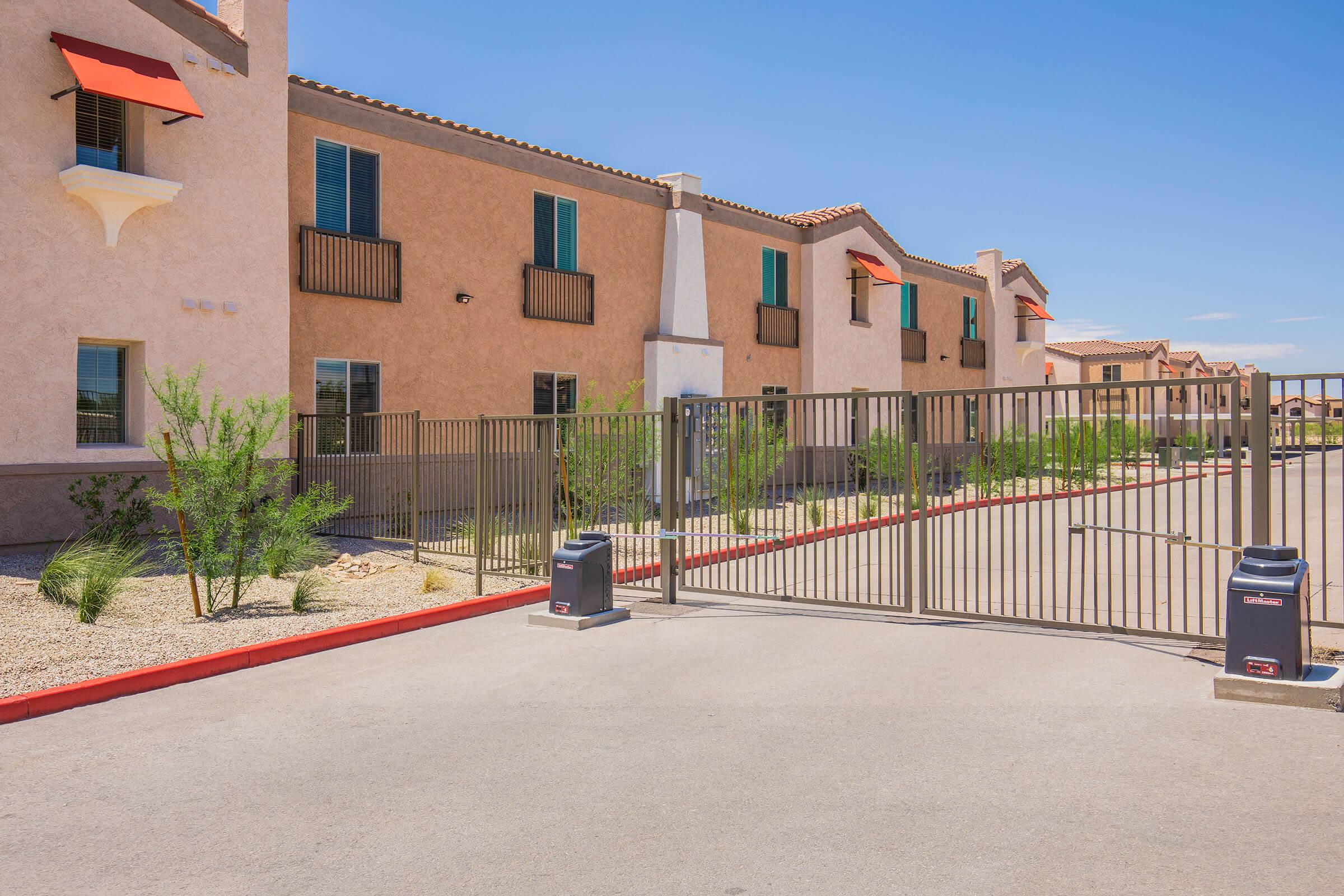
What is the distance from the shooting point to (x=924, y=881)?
3.95m

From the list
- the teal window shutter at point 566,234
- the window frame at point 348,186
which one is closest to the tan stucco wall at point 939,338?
the teal window shutter at point 566,234

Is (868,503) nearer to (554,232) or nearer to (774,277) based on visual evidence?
(554,232)

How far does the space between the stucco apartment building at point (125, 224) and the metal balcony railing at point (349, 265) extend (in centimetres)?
78

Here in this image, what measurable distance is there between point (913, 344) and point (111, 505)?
2430cm

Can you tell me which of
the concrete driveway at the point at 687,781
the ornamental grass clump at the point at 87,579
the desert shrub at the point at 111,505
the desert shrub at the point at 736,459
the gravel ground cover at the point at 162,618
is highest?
the desert shrub at the point at 736,459

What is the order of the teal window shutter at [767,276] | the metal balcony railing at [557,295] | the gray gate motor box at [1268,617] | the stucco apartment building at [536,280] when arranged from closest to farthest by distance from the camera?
the gray gate motor box at [1268,617] → the stucco apartment building at [536,280] → the metal balcony railing at [557,295] → the teal window shutter at [767,276]

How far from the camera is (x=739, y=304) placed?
80.5 ft

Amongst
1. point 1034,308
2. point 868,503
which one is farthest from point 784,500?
point 1034,308

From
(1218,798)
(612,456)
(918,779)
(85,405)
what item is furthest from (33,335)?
(1218,798)

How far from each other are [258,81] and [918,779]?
14.3 metres

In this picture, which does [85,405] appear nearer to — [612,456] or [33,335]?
[33,335]

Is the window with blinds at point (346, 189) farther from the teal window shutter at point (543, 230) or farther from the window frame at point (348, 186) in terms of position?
the teal window shutter at point (543, 230)

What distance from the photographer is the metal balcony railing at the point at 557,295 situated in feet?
63.4

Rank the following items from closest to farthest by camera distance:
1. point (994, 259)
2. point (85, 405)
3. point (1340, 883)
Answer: point (1340, 883), point (85, 405), point (994, 259)
